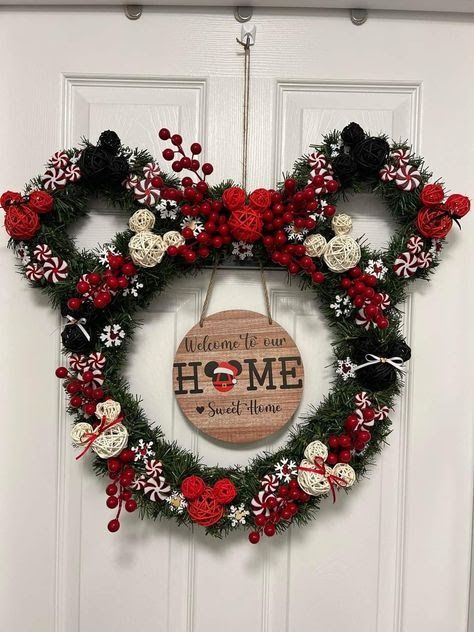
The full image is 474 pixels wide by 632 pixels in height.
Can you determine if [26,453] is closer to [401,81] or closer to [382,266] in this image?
[382,266]

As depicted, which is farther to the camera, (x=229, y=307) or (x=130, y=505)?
(x=229, y=307)

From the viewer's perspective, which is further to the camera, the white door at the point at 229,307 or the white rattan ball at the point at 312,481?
the white door at the point at 229,307

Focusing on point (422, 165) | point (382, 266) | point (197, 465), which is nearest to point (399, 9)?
point (422, 165)

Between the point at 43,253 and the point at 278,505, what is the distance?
2.07 ft

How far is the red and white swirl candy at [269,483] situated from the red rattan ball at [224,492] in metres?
0.06

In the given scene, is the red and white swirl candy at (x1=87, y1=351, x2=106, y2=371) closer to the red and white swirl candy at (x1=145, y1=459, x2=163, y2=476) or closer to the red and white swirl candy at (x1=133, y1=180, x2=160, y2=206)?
the red and white swirl candy at (x1=145, y1=459, x2=163, y2=476)

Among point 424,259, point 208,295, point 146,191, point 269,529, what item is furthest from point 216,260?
point 269,529

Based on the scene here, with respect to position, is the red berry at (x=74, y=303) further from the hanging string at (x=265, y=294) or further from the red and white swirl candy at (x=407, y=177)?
the red and white swirl candy at (x=407, y=177)

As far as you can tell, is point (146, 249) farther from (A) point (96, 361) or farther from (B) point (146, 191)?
(A) point (96, 361)

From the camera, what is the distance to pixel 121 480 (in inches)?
37.3

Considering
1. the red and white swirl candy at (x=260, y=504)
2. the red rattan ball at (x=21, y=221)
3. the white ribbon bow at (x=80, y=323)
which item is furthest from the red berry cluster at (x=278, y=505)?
the red rattan ball at (x=21, y=221)

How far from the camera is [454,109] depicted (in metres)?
1.05

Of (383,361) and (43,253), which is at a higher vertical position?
(43,253)

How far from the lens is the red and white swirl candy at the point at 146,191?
0.96 m
